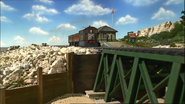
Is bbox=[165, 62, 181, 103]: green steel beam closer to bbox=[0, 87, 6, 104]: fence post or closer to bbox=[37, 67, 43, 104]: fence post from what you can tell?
bbox=[37, 67, 43, 104]: fence post

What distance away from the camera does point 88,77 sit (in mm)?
11898

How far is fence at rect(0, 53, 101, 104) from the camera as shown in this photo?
8758 millimetres

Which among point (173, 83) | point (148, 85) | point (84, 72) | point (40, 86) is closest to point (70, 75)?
point (84, 72)

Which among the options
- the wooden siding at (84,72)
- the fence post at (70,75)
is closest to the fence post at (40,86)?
the fence post at (70,75)

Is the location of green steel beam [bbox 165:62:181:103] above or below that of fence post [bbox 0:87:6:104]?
above

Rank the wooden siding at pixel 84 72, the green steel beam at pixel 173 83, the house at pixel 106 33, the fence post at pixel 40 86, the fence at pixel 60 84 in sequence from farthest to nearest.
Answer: the house at pixel 106 33
the wooden siding at pixel 84 72
the fence post at pixel 40 86
the fence at pixel 60 84
the green steel beam at pixel 173 83

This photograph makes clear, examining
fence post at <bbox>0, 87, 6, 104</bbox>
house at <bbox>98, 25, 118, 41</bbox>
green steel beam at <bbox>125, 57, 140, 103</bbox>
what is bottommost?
fence post at <bbox>0, 87, 6, 104</bbox>

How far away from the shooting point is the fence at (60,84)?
28.7 ft

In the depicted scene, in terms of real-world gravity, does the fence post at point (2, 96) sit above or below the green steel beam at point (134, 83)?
below

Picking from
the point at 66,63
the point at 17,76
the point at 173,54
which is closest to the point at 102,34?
the point at 66,63

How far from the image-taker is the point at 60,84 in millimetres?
11031

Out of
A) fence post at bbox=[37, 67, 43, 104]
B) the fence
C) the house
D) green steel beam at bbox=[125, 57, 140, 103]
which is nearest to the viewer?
green steel beam at bbox=[125, 57, 140, 103]

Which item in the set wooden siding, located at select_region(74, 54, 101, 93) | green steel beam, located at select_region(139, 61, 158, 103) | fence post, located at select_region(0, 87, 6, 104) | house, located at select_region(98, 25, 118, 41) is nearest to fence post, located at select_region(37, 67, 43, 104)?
fence post, located at select_region(0, 87, 6, 104)

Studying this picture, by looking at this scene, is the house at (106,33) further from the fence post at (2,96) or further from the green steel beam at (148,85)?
the green steel beam at (148,85)
